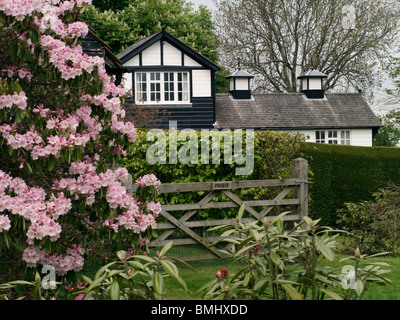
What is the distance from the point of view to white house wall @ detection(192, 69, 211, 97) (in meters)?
26.2

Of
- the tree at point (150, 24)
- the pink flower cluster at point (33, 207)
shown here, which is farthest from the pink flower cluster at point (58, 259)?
the tree at point (150, 24)

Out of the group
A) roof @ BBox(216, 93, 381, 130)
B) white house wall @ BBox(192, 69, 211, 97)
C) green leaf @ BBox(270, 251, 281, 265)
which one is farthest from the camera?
roof @ BBox(216, 93, 381, 130)

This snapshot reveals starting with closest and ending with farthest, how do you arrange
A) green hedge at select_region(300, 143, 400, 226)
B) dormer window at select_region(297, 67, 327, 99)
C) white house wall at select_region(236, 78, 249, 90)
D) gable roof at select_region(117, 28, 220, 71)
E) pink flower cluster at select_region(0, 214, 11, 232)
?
1. pink flower cluster at select_region(0, 214, 11, 232)
2. green hedge at select_region(300, 143, 400, 226)
3. gable roof at select_region(117, 28, 220, 71)
4. white house wall at select_region(236, 78, 249, 90)
5. dormer window at select_region(297, 67, 327, 99)

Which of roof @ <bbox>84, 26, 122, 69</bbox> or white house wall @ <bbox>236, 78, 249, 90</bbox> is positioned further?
white house wall @ <bbox>236, 78, 249, 90</bbox>

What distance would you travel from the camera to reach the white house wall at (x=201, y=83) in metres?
26.2

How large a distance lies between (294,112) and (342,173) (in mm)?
16935

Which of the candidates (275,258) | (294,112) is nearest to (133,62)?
(294,112)

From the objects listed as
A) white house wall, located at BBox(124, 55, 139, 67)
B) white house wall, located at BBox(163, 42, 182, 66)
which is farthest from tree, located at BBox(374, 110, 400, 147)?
white house wall, located at BBox(124, 55, 139, 67)

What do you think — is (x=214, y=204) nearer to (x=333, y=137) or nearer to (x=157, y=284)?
(x=157, y=284)

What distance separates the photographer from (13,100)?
4258mm

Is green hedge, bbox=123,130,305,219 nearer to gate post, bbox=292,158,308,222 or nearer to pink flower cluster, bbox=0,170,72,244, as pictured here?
gate post, bbox=292,158,308,222

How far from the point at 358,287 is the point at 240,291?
732 millimetres

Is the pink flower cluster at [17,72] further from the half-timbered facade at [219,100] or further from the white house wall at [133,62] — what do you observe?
the white house wall at [133,62]

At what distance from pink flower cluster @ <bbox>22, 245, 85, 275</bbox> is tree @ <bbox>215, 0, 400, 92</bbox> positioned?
30.9 m
